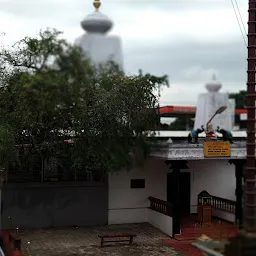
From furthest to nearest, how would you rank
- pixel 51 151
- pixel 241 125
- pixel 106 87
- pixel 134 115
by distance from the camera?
pixel 241 125 → pixel 51 151 → pixel 134 115 → pixel 106 87

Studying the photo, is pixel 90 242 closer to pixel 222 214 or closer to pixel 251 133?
pixel 222 214

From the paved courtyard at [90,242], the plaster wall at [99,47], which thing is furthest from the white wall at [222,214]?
the plaster wall at [99,47]

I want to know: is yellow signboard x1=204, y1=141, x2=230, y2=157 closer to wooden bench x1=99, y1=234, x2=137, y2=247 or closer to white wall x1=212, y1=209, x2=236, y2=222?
white wall x1=212, y1=209, x2=236, y2=222

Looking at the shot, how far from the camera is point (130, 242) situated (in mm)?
15594

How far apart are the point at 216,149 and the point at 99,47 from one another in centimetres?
746

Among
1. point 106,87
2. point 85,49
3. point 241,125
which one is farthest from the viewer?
point 241,125

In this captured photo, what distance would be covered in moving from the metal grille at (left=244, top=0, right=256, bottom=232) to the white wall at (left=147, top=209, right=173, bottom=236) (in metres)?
7.57

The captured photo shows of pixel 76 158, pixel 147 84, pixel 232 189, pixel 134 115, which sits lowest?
pixel 232 189

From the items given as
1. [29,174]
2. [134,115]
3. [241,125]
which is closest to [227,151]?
[134,115]

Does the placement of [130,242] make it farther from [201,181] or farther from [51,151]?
[201,181]

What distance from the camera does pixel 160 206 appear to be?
18.1 metres

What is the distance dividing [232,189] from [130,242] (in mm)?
6436

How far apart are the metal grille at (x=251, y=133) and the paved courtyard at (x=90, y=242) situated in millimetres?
5808

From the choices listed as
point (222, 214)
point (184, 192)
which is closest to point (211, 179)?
point (184, 192)
